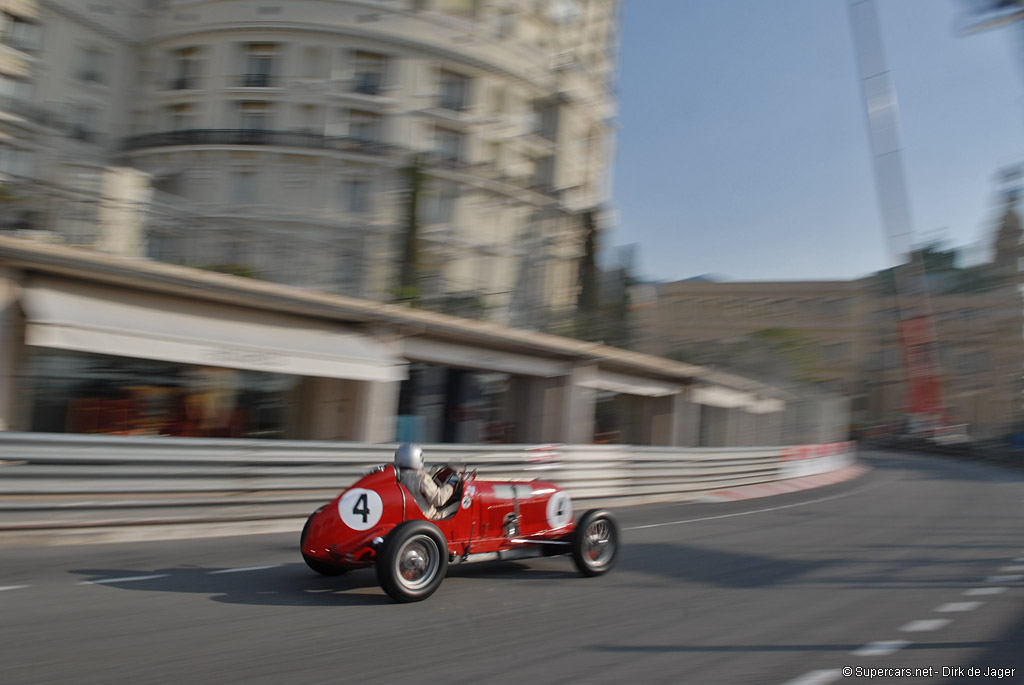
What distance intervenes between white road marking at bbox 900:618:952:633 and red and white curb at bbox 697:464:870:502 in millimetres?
10454

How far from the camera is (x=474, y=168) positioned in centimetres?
3322

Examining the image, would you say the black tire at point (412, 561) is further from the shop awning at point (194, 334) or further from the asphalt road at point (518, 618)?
the shop awning at point (194, 334)

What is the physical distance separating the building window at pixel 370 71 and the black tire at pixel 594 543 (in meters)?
27.1

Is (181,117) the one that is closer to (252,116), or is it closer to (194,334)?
(252,116)

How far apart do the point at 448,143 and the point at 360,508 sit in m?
28.2

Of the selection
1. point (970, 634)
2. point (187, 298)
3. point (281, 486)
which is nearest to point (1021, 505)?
point (970, 634)

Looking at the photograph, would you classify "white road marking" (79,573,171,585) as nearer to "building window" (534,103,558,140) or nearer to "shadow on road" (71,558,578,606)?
"shadow on road" (71,558,578,606)

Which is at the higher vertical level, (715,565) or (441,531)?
(441,531)

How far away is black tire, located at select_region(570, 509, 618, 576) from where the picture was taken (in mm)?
7793

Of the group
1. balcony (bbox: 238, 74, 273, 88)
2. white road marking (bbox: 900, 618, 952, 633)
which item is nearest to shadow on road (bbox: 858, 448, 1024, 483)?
white road marking (bbox: 900, 618, 952, 633)

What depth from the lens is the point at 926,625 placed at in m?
6.52

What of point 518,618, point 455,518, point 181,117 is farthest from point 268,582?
point 181,117

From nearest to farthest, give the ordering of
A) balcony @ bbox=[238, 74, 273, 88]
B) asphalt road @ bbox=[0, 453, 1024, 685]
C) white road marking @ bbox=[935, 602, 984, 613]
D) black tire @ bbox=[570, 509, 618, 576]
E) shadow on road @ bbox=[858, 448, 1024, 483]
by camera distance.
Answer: asphalt road @ bbox=[0, 453, 1024, 685] → white road marking @ bbox=[935, 602, 984, 613] → black tire @ bbox=[570, 509, 618, 576] → shadow on road @ bbox=[858, 448, 1024, 483] → balcony @ bbox=[238, 74, 273, 88]

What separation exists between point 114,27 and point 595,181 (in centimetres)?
2054
